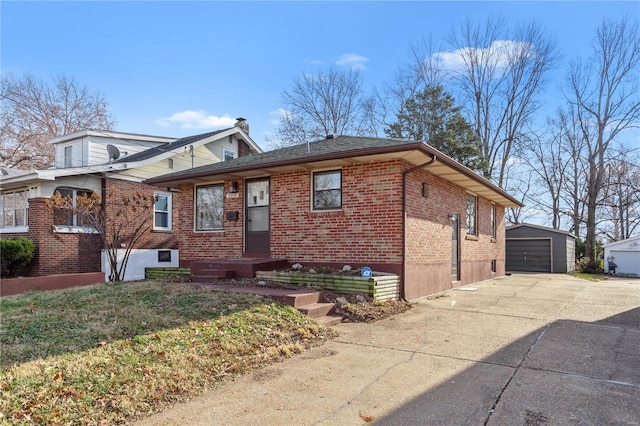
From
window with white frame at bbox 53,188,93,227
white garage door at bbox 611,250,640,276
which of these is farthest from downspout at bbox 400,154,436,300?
white garage door at bbox 611,250,640,276

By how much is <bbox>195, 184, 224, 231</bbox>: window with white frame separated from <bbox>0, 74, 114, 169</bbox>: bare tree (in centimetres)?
1876

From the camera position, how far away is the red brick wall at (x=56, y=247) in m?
13.2

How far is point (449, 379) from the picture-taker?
4312 millimetres

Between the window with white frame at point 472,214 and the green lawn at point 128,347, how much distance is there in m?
8.87

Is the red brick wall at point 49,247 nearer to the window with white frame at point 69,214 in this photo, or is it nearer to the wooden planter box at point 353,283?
the window with white frame at point 69,214

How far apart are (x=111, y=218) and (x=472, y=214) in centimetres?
1182

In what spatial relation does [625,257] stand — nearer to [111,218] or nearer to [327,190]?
[327,190]

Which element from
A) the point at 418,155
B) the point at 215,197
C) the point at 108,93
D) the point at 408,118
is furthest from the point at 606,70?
the point at 108,93

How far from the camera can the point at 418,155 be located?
864 cm

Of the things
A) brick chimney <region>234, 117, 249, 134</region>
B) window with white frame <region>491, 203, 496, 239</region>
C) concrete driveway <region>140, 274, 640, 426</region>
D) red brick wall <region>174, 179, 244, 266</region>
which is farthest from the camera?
brick chimney <region>234, 117, 249, 134</region>

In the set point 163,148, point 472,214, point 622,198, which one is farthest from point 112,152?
point 622,198

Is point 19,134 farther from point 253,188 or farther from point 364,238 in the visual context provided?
point 364,238

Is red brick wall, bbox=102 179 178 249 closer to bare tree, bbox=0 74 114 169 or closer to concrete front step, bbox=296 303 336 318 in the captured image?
concrete front step, bbox=296 303 336 318

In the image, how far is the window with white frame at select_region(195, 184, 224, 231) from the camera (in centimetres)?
1190
